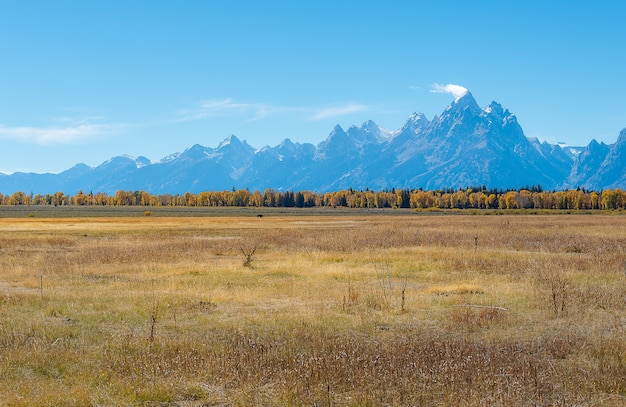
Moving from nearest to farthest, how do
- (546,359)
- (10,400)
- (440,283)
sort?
(10,400)
(546,359)
(440,283)

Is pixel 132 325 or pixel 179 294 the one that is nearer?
pixel 132 325

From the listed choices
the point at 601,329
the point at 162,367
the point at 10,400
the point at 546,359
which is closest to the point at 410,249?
the point at 601,329

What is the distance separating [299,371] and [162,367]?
8.94 feet

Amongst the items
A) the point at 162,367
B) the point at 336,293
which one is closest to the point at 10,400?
the point at 162,367

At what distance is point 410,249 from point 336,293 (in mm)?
19034

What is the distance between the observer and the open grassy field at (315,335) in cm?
902

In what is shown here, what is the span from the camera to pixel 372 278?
25000 mm

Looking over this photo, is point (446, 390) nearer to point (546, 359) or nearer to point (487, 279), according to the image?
point (546, 359)

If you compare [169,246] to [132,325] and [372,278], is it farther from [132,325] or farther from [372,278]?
[132,325]

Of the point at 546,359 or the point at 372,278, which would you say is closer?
the point at 546,359

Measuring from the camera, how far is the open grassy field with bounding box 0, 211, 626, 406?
29.6 feet

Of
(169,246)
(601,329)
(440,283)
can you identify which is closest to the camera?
(601,329)

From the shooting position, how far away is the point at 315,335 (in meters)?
13.1

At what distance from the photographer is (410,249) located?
38312 millimetres
